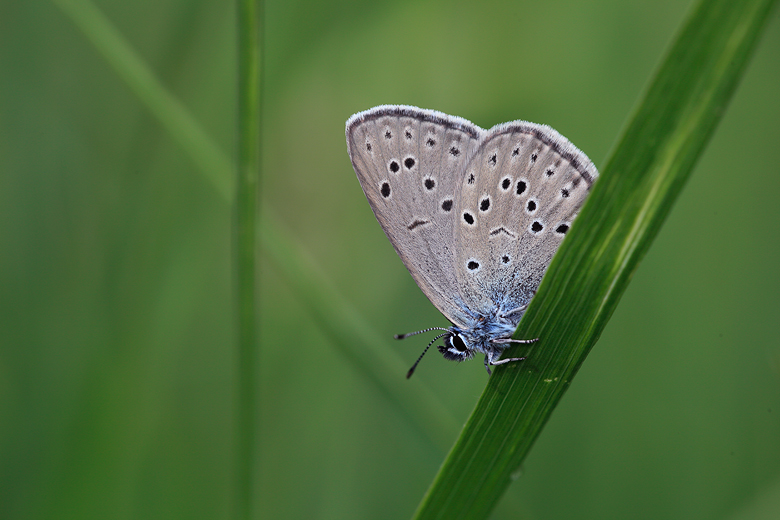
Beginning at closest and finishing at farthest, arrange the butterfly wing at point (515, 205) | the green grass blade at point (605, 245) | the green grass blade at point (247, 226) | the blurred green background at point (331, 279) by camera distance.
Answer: the green grass blade at point (605, 245), the green grass blade at point (247, 226), the butterfly wing at point (515, 205), the blurred green background at point (331, 279)

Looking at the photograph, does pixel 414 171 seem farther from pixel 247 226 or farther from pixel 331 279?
pixel 331 279

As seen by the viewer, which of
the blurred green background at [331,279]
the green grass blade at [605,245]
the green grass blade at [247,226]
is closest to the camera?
the green grass blade at [605,245]

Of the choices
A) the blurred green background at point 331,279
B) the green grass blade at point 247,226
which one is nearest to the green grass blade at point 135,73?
the blurred green background at point 331,279

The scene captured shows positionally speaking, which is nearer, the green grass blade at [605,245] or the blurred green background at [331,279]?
the green grass blade at [605,245]

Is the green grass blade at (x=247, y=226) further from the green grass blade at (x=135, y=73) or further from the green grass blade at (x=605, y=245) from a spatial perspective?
the green grass blade at (x=135, y=73)

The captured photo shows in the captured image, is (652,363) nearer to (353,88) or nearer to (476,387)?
(476,387)

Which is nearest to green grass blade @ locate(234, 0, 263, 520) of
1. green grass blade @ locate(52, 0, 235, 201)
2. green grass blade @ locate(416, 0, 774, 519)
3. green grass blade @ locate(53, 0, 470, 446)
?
green grass blade @ locate(53, 0, 470, 446)
